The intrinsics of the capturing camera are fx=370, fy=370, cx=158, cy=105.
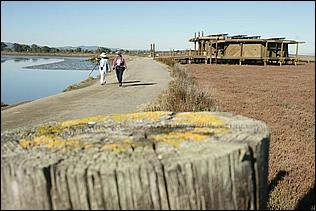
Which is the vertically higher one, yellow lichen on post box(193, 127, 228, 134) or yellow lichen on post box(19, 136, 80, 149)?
yellow lichen on post box(193, 127, 228, 134)

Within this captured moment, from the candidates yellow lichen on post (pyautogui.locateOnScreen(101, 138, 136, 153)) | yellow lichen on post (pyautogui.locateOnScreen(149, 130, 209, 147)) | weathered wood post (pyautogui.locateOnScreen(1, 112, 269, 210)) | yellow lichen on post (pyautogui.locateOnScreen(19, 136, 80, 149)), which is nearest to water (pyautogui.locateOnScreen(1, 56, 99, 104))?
yellow lichen on post (pyautogui.locateOnScreen(19, 136, 80, 149))

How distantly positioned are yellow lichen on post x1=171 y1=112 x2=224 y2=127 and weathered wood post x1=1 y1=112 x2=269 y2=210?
393mm

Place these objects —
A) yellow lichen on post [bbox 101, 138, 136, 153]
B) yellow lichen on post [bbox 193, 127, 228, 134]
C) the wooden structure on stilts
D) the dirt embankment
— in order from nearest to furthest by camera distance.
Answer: yellow lichen on post [bbox 101, 138, 136, 153], yellow lichen on post [bbox 193, 127, 228, 134], the dirt embankment, the wooden structure on stilts

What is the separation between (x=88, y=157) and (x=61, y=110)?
30.5ft

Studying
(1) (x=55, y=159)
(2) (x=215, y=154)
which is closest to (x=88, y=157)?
(1) (x=55, y=159)

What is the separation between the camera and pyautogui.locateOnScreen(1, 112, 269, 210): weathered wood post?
1.70m

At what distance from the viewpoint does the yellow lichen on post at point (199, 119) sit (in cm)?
249

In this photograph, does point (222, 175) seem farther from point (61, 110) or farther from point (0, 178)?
point (61, 110)

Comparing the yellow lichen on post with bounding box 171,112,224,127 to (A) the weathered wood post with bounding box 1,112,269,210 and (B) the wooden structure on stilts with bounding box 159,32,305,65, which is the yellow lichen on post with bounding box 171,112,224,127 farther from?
(B) the wooden structure on stilts with bounding box 159,32,305,65

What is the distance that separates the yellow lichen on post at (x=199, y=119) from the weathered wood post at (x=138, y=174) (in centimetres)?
39

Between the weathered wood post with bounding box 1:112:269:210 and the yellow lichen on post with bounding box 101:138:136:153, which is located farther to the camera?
the yellow lichen on post with bounding box 101:138:136:153

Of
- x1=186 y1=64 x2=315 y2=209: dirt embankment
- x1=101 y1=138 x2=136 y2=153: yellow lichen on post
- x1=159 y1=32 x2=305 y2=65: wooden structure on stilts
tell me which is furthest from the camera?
x1=159 y1=32 x2=305 y2=65: wooden structure on stilts

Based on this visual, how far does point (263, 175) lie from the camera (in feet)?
6.56

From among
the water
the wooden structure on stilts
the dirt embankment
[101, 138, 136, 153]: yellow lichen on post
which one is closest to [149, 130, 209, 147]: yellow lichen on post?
[101, 138, 136, 153]: yellow lichen on post
